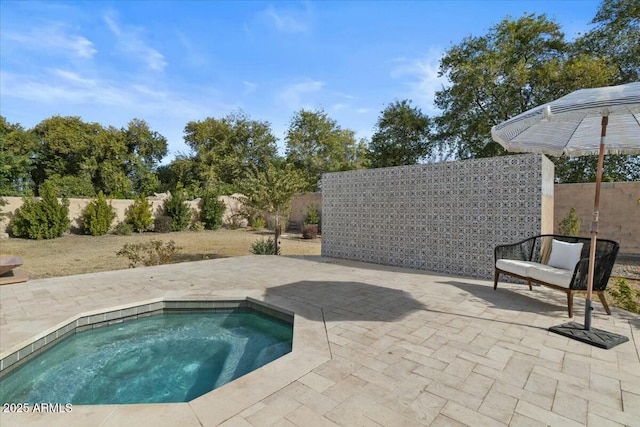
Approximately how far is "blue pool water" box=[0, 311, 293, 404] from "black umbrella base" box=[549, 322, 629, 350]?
2833mm

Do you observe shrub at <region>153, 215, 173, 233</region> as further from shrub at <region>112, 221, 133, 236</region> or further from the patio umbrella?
the patio umbrella

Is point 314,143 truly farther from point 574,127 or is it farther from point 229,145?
point 574,127

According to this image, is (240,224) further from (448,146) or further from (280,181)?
(448,146)

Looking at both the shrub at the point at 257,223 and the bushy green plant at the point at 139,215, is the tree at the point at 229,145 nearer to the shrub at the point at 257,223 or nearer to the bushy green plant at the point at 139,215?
the shrub at the point at 257,223

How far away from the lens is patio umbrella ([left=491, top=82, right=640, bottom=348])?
2.62m

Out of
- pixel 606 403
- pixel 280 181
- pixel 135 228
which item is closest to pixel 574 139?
pixel 606 403

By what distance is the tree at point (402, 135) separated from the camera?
1599 centimetres

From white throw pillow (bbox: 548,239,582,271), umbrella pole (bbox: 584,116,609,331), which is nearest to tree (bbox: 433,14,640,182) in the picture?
white throw pillow (bbox: 548,239,582,271)

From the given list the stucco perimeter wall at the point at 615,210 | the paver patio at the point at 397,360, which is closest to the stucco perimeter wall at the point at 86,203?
the paver patio at the point at 397,360

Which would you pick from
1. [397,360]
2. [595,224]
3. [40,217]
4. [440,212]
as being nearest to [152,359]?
[397,360]

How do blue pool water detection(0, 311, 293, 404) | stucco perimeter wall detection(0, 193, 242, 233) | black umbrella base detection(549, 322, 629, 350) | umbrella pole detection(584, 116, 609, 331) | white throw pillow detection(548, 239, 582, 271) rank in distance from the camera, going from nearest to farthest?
1. blue pool water detection(0, 311, 293, 404)
2. black umbrella base detection(549, 322, 629, 350)
3. umbrella pole detection(584, 116, 609, 331)
4. white throw pillow detection(548, 239, 582, 271)
5. stucco perimeter wall detection(0, 193, 242, 233)

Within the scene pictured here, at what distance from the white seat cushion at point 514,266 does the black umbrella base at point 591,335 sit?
3.17ft

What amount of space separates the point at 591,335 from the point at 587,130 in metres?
2.34

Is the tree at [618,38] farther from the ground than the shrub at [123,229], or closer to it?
farther from the ground
